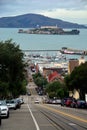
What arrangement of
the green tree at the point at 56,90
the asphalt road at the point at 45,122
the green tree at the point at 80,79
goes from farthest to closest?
1. the green tree at the point at 56,90
2. the green tree at the point at 80,79
3. the asphalt road at the point at 45,122

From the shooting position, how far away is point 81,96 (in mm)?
87375

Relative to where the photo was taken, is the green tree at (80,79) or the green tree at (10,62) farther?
the green tree at (80,79)

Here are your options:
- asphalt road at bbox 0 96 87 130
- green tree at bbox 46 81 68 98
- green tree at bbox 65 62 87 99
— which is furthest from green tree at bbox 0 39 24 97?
green tree at bbox 46 81 68 98

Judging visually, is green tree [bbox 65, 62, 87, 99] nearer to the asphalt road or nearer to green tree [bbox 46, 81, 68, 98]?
the asphalt road

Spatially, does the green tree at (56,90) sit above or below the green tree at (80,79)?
above

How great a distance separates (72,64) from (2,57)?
7750 cm

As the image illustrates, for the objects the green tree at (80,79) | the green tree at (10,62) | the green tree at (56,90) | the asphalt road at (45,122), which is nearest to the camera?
the asphalt road at (45,122)

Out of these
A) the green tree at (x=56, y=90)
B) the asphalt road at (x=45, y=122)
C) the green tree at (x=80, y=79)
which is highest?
the green tree at (x=56, y=90)

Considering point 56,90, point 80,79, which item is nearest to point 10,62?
point 80,79

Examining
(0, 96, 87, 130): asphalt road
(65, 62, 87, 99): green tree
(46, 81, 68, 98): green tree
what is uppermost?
(46, 81, 68, 98): green tree

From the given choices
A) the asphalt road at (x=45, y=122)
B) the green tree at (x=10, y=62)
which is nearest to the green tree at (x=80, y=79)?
the green tree at (x=10, y=62)

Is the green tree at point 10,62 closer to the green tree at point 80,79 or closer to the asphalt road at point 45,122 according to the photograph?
the green tree at point 80,79

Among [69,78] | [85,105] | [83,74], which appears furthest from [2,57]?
[69,78]

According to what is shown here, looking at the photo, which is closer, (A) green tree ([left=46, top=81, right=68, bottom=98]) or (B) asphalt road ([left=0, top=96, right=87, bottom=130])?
(B) asphalt road ([left=0, top=96, right=87, bottom=130])
